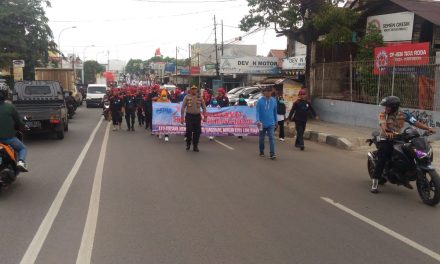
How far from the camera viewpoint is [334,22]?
854 inches

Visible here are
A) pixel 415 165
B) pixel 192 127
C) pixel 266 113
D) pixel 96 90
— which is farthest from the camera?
pixel 96 90

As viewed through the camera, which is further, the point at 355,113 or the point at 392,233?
the point at 355,113

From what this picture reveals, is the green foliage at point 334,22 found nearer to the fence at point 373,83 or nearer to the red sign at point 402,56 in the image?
the fence at point 373,83

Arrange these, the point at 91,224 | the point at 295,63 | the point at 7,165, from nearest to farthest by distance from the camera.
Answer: the point at 91,224
the point at 7,165
the point at 295,63

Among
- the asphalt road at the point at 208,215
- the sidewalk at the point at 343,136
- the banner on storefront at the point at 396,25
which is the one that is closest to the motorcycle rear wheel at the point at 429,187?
the asphalt road at the point at 208,215

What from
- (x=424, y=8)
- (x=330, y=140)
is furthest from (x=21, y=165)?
(x=424, y=8)

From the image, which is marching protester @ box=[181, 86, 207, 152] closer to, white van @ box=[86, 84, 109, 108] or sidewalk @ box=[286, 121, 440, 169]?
sidewalk @ box=[286, 121, 440, 169]

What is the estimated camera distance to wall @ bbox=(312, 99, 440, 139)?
14954 millimetres

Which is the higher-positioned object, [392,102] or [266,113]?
[392,102]

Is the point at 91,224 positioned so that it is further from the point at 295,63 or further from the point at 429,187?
the point at 295,63

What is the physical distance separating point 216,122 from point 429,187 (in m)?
9.41

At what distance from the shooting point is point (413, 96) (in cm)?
1593

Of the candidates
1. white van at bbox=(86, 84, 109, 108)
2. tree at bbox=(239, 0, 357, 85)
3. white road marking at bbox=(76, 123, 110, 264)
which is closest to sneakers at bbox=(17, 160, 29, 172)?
white road marking at bbox=(76, 123, 110, 264)

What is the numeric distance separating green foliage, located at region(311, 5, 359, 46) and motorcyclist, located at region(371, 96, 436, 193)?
14.3 m
